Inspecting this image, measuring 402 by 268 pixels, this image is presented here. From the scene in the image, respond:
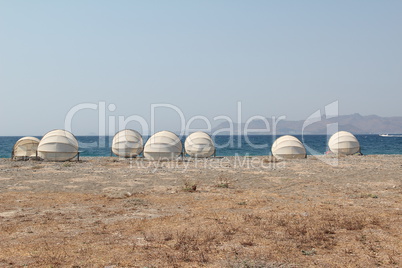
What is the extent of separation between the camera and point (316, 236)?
938 centimetres

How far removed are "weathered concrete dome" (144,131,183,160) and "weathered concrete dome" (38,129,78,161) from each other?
24.2ft

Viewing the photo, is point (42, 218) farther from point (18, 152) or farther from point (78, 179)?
point (18, 152)

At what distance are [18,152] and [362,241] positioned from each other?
3906 centimetres

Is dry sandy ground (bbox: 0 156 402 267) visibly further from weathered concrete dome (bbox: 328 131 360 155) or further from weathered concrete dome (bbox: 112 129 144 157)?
weathered concrete dome (bbox: 328 131 360 155)

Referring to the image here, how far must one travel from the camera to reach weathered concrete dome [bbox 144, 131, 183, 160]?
37.3 m

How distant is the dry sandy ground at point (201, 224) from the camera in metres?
7.92

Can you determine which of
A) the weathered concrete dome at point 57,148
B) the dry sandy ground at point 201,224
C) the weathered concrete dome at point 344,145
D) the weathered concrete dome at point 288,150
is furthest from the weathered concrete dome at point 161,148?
the weathered concrete dome at point 344,145

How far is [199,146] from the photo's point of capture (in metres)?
41.7

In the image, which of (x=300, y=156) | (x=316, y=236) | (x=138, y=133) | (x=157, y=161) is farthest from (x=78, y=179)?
(x=300, y=156)

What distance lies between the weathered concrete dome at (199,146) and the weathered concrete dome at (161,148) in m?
3.44

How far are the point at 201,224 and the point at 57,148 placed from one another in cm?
2833
